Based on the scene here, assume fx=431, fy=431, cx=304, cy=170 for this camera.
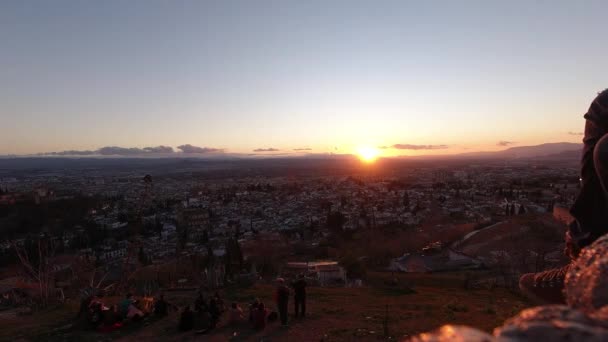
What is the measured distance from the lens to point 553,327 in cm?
69

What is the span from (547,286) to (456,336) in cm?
166

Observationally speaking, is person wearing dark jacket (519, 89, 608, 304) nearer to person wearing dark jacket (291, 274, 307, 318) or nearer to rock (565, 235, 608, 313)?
rock (565, 235, 608, 313)

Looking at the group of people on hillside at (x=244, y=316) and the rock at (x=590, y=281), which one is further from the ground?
the rock at (x=590, y=281)

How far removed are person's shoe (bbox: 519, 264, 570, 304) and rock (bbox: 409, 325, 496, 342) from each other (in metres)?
1.45

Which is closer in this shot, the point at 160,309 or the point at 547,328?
the point at 547,328

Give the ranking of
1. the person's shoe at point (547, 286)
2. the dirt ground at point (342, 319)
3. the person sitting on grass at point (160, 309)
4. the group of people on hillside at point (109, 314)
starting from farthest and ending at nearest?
the person sitting on grass at point (160, 309) → the group of people on hillside at point (109, 314) → the dirt ground at point (342, 319) → the person's shoe at point (547, 286)

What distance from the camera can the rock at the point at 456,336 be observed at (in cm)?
70

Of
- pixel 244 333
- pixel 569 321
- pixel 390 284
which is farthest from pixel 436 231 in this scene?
pixel 569 321

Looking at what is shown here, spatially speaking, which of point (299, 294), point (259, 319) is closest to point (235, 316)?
point (259, 319)

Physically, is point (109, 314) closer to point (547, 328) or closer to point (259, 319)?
point (259, 319)

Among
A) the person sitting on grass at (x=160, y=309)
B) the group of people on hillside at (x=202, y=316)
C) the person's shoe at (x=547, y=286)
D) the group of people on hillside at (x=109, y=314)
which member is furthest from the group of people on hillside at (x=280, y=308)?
the person's shoe at (x=547, y=286)

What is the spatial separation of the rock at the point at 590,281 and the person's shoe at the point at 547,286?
1.03m

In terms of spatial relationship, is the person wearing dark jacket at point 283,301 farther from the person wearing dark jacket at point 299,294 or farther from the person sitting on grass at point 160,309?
the person sitting on grass at point 160,309

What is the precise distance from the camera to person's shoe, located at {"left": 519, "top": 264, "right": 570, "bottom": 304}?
197 centimetres
